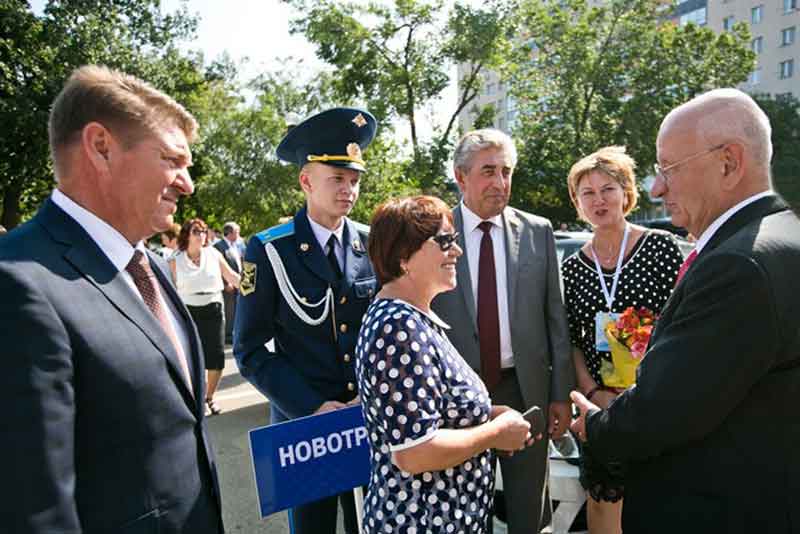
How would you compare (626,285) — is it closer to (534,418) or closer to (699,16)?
(534,418)

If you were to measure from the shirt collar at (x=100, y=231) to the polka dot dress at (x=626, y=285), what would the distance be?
2.20m

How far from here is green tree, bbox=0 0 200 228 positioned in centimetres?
1591

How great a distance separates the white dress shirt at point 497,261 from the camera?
8.92 ft

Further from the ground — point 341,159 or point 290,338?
point 341,159

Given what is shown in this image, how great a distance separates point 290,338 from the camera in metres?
2.54

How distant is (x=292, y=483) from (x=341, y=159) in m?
1.39

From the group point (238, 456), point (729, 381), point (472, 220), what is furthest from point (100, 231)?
point (238, 456)

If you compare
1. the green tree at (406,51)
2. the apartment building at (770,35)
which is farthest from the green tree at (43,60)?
the apartment building at (770,35)

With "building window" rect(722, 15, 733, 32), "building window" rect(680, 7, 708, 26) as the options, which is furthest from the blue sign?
"building window" rect(680, 7, 708, 26)

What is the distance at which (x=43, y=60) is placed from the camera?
641 inches

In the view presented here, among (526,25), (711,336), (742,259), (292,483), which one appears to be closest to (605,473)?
(711,336)

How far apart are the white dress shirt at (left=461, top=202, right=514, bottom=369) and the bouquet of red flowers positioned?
0.46 meters

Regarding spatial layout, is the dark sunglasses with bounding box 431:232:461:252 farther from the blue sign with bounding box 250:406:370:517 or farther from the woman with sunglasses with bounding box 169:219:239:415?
the woman with sunglasses with bounding box 169:219:239:415

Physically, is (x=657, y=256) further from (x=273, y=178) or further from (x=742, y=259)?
(x=273, y=178)
